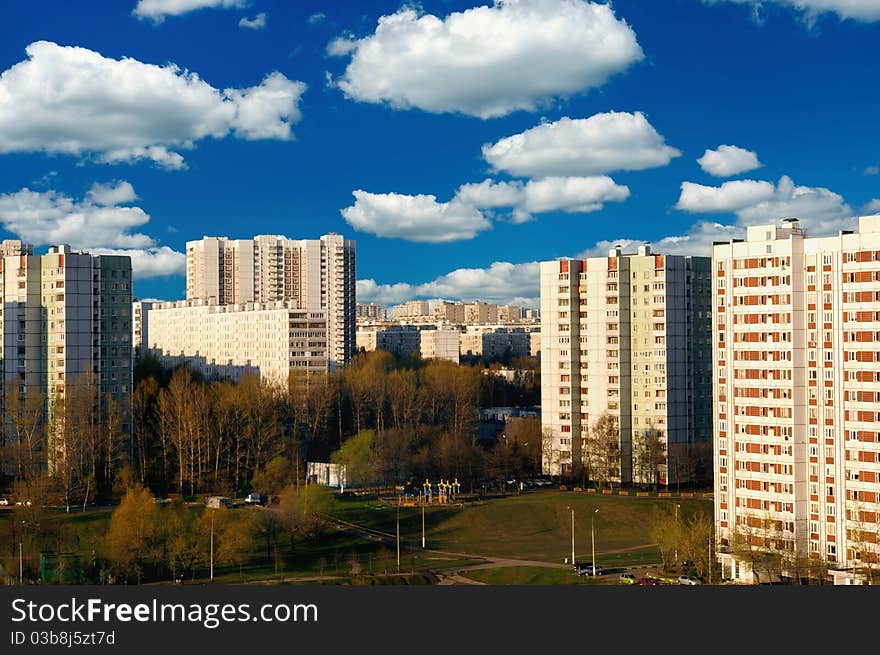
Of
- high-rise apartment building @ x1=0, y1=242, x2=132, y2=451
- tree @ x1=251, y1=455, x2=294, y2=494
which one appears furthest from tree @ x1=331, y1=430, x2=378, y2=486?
high-rise apartment building @ x1=0, y1=242, x2=132, y2=451

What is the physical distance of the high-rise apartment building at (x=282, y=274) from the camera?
4734 inches

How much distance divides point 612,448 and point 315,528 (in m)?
22.5

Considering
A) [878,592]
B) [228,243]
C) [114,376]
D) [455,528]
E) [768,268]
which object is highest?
[228,243]

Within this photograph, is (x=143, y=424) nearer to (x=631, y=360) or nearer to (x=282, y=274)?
(x=631, y=360)

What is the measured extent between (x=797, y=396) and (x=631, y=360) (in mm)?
26208

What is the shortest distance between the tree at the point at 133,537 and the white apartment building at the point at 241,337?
37.3 meters

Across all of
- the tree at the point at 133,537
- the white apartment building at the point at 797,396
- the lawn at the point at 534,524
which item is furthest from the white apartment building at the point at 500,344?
the tree at the point at 133,537

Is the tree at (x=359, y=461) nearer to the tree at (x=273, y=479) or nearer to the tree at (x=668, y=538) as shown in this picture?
the tree at (x=273, y=479)

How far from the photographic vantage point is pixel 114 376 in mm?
65500

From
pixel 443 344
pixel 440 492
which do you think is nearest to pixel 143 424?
pixel 440 492

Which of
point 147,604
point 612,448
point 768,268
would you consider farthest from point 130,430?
point 147,604

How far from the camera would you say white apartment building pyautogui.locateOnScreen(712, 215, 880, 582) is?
134 ft

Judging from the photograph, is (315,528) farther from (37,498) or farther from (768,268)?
(768,268)

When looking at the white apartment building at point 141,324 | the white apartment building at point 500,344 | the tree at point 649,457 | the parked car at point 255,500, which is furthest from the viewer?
the white apartment building at point 500,344
